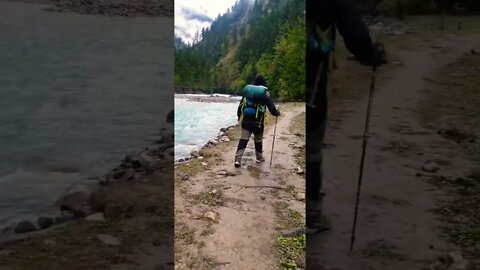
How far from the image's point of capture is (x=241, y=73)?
372cm

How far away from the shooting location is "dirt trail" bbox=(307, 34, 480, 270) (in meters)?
2.09

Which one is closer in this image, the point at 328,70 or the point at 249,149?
the point at 328,70

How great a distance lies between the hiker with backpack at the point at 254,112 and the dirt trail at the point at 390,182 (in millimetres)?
1626

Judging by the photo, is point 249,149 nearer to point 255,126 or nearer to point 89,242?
point 255,126

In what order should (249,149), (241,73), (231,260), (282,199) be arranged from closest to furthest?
1. (231,260)
2. (282,199)
3. (241,73)
4. (249,149)

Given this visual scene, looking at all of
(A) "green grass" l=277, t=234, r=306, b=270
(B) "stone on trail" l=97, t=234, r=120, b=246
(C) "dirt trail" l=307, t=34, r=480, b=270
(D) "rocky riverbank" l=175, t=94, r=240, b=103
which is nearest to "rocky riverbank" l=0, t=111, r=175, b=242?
(B) "stone on trail" l=97, t=234, r=120, b=246

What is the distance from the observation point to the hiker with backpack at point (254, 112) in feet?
12.6

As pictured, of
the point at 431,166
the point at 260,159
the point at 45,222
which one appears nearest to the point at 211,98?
the point at 260,159

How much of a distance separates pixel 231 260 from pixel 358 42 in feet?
5.49

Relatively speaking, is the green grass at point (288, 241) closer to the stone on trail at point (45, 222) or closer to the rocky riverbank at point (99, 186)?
the rocky riverbank at point (99, 186)

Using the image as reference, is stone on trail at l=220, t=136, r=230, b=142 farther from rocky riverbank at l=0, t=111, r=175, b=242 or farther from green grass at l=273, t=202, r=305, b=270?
rocky riverbank at l=0, t=111, r=175, b=242

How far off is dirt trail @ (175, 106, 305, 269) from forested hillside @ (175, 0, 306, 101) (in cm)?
43

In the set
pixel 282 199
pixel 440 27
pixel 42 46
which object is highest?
pixel 440 27

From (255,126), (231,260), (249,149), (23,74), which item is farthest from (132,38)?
(249,149)
